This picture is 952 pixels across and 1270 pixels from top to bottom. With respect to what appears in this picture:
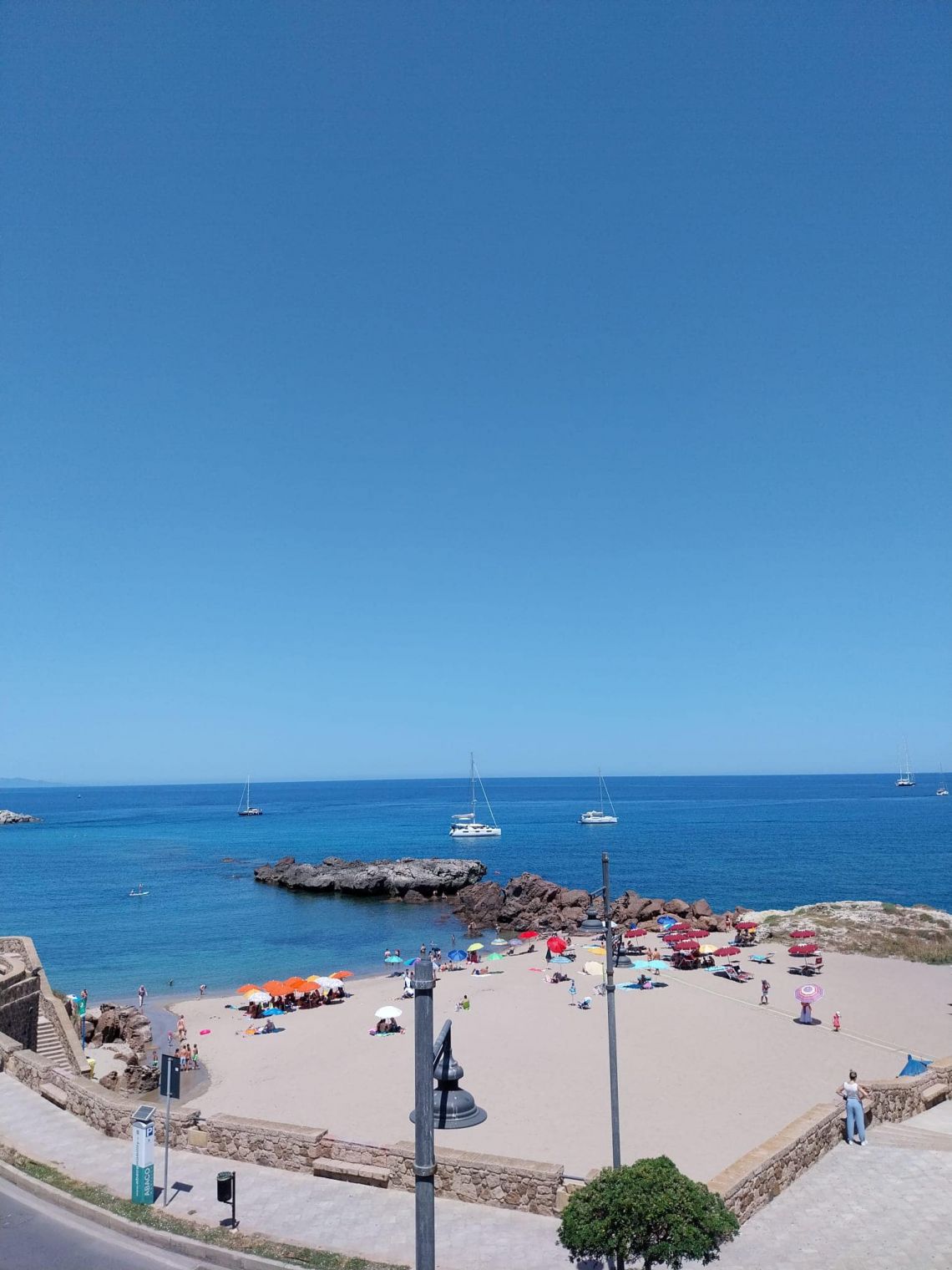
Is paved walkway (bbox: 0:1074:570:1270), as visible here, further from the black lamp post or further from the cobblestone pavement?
the black lamp post

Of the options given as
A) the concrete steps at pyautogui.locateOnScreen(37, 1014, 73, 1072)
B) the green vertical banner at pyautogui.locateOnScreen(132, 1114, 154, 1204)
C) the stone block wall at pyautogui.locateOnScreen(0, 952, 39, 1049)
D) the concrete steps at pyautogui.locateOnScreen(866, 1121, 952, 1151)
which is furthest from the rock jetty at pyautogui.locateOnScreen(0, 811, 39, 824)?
the concrete steps at pyautogui.locateOnScreen(866, 1121, 952, 1151)

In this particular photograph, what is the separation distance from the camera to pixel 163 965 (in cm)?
4556

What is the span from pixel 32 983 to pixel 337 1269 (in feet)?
57.4

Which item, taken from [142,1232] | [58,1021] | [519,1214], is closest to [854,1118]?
[519,1214]

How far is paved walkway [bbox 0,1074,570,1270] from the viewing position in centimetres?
1009

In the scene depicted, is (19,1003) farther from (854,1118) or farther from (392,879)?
(392,879)

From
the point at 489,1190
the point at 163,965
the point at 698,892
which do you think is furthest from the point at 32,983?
the point at 698,892

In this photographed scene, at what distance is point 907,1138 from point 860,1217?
14.1ft

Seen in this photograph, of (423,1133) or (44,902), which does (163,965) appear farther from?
(423,1133)

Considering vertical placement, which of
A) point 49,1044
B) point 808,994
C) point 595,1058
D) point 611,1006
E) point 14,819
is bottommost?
point 14,819

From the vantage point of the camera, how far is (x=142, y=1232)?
34.3ft

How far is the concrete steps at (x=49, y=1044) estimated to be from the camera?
930 inches

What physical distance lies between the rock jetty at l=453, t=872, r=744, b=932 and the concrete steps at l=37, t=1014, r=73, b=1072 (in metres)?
31.5

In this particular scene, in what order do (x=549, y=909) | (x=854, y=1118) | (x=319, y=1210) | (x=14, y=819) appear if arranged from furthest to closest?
(x=14, y=819)
(x=549, y=909)
(x=854, y=1118)
(x=319, y=1210)
